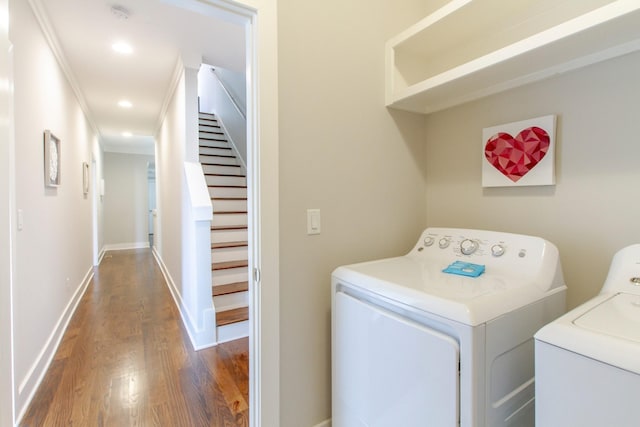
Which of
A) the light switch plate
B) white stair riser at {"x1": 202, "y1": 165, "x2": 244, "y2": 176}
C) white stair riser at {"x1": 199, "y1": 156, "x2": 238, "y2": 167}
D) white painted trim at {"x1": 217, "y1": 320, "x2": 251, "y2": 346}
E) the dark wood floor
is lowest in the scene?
the dark wood floor

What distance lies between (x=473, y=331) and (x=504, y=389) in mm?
263

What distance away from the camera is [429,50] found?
5.35 feet

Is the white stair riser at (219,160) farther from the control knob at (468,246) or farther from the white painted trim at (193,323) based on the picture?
the control knob at (468,246)

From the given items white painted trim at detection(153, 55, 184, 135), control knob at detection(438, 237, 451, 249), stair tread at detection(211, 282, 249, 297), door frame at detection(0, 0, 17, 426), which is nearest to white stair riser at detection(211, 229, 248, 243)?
stair tread at detection(211, 282, 249, 297)

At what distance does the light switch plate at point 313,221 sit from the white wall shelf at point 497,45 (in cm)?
71

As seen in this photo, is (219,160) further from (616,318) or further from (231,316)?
(616,318)

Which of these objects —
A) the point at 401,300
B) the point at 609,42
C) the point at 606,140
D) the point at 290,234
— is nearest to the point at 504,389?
the point at 401,300

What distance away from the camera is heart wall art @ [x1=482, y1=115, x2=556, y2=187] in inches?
51.0

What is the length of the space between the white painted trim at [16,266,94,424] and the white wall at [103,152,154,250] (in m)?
4.58

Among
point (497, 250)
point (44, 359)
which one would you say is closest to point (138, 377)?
point (44, 359)

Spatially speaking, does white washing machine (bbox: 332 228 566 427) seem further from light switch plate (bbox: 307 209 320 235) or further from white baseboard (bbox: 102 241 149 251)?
white baseboard (bbox: 102 241 149 251)

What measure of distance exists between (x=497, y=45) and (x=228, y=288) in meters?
2.68

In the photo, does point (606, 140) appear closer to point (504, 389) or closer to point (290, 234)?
point (504, 389)

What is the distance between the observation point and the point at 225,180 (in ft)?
13.8
